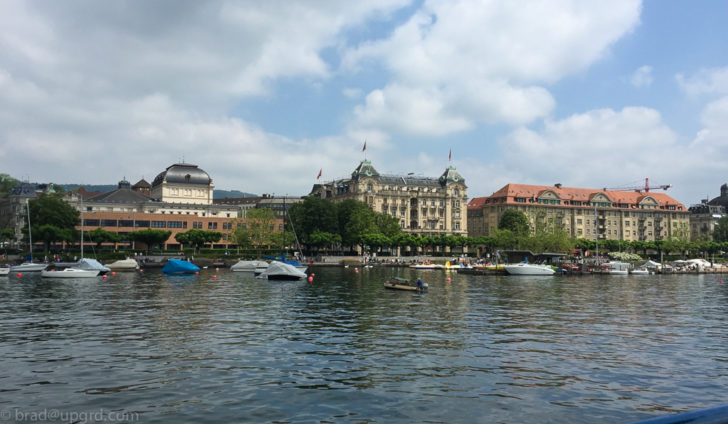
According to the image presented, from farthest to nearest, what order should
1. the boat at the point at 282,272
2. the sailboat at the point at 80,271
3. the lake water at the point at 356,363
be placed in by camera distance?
the sailboat at the point at 80,271
the boat at the point at 282,272
the lake water at the point at 356,363

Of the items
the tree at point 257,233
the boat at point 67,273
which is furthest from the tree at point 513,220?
the boat at point 67,273

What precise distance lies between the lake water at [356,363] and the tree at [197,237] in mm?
100961

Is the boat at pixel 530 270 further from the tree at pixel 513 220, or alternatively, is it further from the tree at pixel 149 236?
the tree at pixel 149 236

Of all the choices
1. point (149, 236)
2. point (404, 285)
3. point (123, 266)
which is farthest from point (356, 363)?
point (149, 236)

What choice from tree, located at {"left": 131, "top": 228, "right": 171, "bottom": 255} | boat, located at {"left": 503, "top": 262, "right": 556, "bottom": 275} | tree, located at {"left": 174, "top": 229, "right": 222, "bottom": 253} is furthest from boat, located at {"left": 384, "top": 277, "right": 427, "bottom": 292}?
tree, located at {"left": 131, "top": 228, "right": 171, "bottom": 255}

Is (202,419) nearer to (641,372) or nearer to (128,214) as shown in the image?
(641,372)

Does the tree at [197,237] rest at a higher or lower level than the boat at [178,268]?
higher

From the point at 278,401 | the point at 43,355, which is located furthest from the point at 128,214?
the point at 278,401

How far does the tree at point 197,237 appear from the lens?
14350cm

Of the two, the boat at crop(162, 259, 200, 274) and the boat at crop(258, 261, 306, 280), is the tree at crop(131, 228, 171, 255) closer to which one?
the boat at crop(162, 259, 200, 274)

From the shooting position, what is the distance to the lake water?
17344 millimetres

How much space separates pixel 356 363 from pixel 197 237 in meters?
128

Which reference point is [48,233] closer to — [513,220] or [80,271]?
[80,271]

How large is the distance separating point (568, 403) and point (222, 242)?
14999cm
